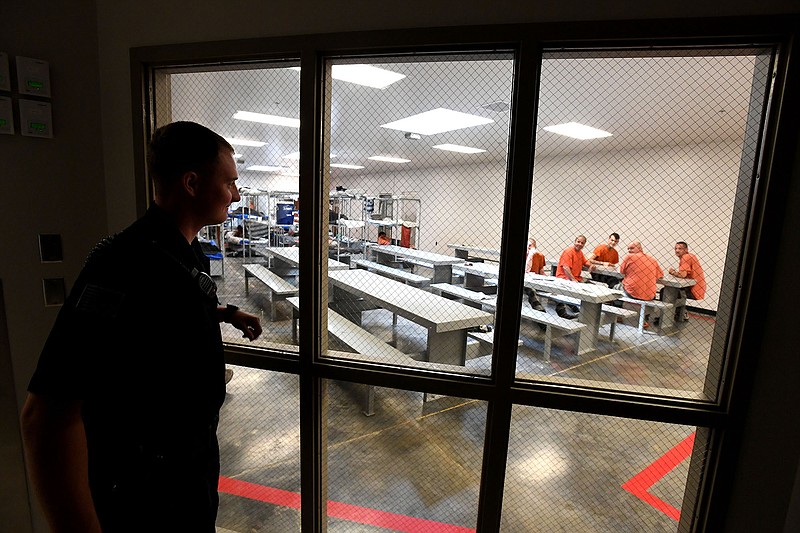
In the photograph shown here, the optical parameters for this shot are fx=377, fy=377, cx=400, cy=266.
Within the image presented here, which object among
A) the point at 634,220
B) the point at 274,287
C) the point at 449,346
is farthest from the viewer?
the point at 634,220

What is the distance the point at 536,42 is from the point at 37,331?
7.25 ft

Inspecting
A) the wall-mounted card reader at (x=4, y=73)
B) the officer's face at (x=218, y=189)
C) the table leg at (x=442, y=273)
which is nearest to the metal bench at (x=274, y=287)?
the table leg at (x=442, y=273)

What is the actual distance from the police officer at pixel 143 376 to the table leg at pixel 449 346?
2131 mm

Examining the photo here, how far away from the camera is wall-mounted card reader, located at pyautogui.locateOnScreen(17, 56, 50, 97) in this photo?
1.42 m

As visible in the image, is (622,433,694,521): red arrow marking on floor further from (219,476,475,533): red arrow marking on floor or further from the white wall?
the white wall

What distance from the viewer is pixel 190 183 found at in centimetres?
87

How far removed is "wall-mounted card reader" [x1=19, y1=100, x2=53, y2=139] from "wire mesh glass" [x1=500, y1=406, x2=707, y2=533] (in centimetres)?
279

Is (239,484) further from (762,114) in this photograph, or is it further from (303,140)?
(762,114)

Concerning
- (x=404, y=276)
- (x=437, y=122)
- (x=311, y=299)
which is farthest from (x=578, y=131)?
(x=311, y=299)

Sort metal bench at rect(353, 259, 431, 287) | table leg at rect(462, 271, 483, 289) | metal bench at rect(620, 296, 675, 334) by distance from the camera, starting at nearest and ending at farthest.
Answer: metal bench at rect(620, 296, 675, 334)
metal bench at rect(353, 259, 431, 287)
table leg at rect(462, 271, 483, 289)

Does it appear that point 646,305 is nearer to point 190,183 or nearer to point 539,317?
point 539,317

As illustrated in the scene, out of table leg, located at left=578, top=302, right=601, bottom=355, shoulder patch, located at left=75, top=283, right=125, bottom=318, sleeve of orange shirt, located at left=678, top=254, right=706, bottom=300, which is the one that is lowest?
table leg, located at left=578, top=302, right=601, bottom=355

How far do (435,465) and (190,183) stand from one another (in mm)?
2330

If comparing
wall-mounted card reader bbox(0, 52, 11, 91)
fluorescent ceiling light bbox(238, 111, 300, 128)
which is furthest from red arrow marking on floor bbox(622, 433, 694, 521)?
fluorescent ceiling light bbox(238, 111, 300, 128)
